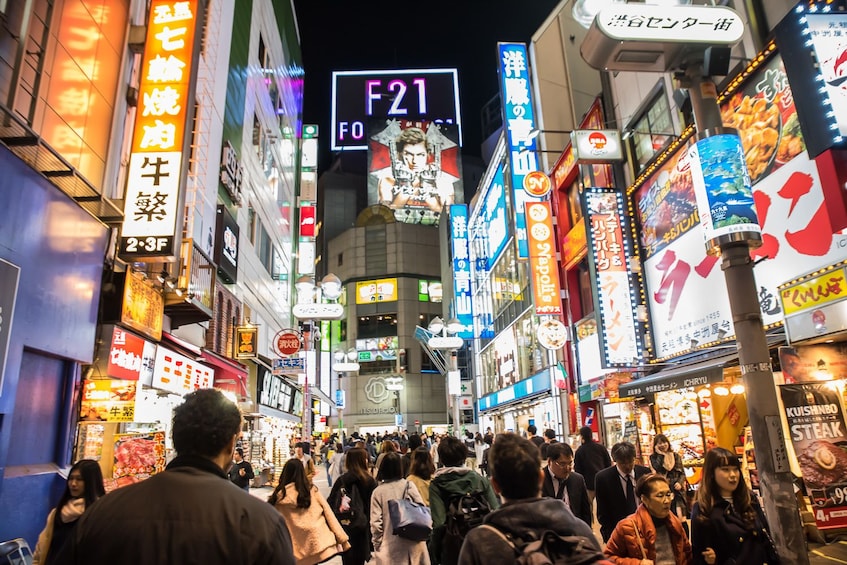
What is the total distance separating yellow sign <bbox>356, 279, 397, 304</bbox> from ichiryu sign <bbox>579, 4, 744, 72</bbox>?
51.1m

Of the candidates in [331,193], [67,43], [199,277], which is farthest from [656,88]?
[331,193]

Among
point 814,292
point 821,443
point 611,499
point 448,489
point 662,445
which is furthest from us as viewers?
point 662,445

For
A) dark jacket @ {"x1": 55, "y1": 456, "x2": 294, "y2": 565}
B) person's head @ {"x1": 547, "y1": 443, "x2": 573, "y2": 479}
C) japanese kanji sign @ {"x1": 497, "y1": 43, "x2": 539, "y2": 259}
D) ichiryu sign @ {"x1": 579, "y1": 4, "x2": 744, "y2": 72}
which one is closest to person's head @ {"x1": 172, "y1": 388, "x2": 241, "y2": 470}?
dark jacket @ {"x1": 55, "y1": 456, "x2": 294, "y2": 565}

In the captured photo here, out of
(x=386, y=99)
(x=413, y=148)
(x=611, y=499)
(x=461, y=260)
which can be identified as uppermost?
(x=386, y=99)

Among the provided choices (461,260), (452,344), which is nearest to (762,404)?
(452,344)

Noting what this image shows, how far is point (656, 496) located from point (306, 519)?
314 cm

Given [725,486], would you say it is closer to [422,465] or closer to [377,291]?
[422,465]

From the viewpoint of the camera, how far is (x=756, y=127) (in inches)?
450

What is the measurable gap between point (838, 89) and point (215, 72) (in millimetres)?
14464

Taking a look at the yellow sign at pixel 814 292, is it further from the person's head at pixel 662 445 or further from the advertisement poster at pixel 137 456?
the advertisement poster at pixel 137 456

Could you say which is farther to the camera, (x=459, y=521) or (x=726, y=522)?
(x=459, y=521)

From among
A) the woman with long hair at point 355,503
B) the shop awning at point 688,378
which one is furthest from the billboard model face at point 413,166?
the woman with long hair at point 355,503

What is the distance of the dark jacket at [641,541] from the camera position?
163 inches

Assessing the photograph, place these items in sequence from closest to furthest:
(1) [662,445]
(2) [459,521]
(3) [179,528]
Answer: (3) [179,528] → (2) [459,521] → (1) [662,445]
